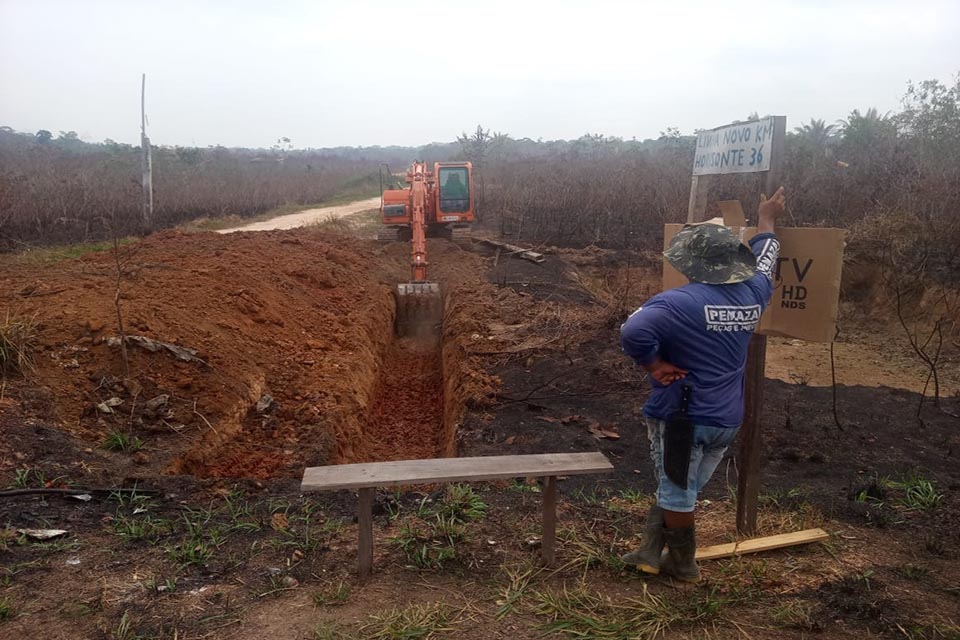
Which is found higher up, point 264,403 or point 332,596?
point 332,596

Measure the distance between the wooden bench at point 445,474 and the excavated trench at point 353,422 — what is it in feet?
8.62

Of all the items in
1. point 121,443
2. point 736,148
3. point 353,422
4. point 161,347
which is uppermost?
point 736,148

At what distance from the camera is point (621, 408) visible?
7.27 meters

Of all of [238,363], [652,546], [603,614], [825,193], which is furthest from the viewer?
[825,193]

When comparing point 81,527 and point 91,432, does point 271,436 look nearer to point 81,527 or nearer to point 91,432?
point 91,432

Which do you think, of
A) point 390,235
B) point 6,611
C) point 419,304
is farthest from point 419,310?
point 6,611

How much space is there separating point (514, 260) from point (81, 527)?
12.6m

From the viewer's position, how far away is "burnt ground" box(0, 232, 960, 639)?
123 inches

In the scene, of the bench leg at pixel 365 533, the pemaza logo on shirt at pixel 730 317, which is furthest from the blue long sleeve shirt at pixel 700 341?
the bench leg at pixel 365 533

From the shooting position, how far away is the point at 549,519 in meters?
3.57

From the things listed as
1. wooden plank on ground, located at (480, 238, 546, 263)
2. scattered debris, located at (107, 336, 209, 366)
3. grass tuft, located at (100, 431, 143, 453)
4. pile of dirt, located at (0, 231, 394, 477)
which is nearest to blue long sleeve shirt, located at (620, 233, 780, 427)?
pile of dirt, located at (0, 231, 394, 477)

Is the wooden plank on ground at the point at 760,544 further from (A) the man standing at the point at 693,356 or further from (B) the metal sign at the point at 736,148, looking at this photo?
(B) the metal sign at the point at 736,148

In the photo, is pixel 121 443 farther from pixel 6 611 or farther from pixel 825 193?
pixel 825 193

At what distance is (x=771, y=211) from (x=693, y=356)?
41.8 inches
